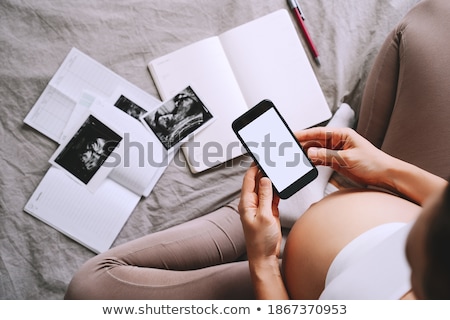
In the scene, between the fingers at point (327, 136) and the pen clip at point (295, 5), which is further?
the pen clip at point (295, 5)

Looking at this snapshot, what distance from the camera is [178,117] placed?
100 centimetres

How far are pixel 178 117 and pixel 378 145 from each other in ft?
1.57

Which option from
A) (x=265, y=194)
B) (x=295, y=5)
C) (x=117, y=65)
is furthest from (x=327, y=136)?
(x=117, y=65)

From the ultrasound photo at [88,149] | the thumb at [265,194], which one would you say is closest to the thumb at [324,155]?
the thumb at [265,194]

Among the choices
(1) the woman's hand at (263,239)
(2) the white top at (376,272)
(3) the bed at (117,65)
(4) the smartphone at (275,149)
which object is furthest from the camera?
(3) the bed at (117,65)

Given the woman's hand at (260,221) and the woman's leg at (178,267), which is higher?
the woman's hand at (260,221)

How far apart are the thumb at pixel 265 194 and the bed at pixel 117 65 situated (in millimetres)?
257

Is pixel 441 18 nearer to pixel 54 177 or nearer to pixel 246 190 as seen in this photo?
pixel 246 190

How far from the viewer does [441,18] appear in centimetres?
82

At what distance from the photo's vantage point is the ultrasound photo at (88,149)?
0.97 meters

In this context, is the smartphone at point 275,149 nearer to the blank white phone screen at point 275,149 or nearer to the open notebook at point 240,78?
the blank white phone screen at point 275,149

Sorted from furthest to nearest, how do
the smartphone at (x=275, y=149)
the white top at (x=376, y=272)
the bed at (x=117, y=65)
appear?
the bed at (x=117, y=65) → the smartphone at (x=275, y=149) → the white top at (x=376, y=272)

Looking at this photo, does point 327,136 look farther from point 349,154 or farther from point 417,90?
point 417,90

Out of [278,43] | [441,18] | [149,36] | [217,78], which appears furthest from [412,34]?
[149,36]
